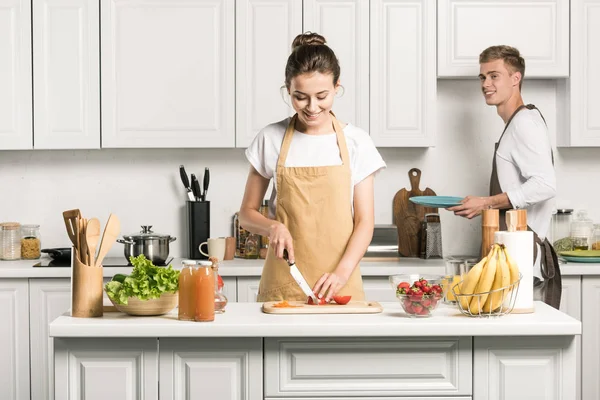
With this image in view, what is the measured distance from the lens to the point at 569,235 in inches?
188

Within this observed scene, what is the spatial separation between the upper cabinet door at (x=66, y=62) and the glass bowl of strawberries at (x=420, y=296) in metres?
2.45

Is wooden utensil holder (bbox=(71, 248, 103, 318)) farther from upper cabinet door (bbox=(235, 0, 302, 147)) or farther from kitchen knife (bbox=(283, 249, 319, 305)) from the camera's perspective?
upper cabinet door (bbox=(235, 0, 302, 147))

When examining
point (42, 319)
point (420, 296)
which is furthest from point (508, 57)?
point (42, 319)

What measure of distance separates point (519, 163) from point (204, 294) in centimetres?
205

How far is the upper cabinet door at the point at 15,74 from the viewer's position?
4.42 metres

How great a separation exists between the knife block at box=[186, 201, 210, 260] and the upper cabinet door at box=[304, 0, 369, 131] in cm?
92

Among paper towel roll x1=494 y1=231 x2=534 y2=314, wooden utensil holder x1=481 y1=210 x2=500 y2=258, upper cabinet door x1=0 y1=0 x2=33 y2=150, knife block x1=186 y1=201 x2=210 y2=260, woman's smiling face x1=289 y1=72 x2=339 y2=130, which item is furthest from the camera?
knife block x1=186 y1=201 x2=210 y2=260

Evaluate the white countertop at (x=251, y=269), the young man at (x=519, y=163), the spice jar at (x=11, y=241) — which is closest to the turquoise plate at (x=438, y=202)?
the young man at (x=519, y=163)

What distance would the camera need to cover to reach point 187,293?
250 centimetres

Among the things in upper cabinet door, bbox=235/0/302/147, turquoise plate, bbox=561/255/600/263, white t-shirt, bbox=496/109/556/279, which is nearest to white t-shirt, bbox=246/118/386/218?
white t-shirt, bbox=496/109/556/279

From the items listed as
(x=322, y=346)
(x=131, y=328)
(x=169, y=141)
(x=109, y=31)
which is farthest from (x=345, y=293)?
(x=109, y=31)

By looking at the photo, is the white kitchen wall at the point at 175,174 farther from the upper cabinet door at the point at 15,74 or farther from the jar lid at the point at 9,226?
the upper cabinet door at the point at 15,74

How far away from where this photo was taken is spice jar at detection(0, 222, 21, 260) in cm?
454

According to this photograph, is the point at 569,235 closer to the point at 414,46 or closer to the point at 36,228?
the point at 414,46
